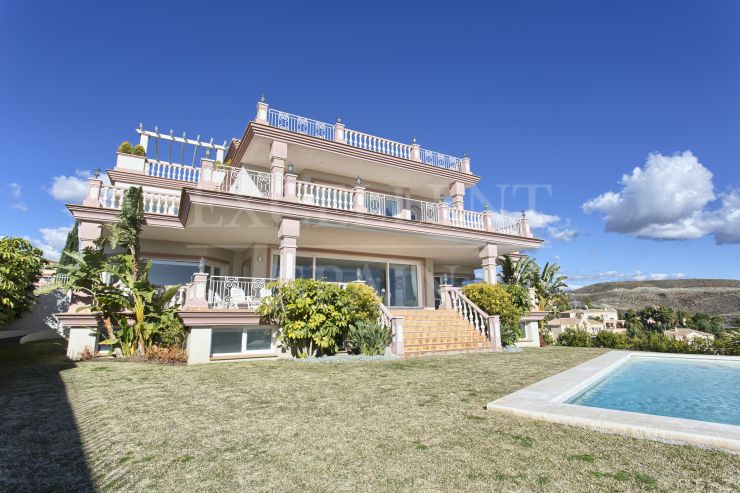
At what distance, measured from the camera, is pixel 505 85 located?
18.0m

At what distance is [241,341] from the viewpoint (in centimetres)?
1116

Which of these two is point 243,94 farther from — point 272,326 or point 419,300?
point 419,300

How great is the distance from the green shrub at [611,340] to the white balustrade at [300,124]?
1501 cm

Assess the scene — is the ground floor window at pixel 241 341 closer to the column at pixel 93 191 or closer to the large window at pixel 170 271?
Answer: the large window at pixel 170 271

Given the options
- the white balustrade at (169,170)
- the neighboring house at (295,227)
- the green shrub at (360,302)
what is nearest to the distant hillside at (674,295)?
the neighboring house at (295,227)

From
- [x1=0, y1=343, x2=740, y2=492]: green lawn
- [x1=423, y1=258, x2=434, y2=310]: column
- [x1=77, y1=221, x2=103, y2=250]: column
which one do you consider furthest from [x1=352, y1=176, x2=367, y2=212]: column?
[x1=77, y1=221, x2=103, y2=250]: column

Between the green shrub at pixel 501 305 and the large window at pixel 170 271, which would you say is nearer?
the green shrub at pixel 501 305

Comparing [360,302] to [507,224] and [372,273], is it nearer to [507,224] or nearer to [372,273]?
[372,273]

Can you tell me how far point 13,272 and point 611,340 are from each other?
21.2 meters

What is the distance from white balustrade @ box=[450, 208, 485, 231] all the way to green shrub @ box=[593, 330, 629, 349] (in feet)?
23.2

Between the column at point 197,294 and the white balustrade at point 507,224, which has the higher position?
the white balustrade at point 507,224

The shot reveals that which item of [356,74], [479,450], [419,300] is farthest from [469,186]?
[479,450]

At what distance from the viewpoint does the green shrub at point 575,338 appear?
647 inches

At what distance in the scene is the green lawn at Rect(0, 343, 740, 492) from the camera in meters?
2.96
